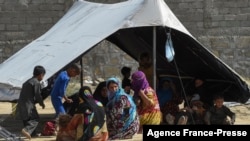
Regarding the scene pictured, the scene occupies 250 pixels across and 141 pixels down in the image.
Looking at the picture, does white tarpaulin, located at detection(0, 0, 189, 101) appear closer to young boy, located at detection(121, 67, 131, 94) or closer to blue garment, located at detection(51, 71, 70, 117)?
blue garment, located at detection(51, 71, 70, 117)

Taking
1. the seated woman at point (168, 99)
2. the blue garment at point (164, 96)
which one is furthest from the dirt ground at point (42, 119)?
the blue garment at point (164, 96)

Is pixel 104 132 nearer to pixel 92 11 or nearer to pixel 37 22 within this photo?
pixel 92 11

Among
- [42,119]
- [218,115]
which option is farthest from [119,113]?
[42,119]

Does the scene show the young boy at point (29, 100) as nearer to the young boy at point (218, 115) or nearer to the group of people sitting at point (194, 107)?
the group of people sitting at point (194, 107)

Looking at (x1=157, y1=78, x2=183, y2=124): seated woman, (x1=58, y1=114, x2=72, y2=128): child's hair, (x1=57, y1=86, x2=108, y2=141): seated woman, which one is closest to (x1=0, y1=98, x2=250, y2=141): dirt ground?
(x1=58, y1=114, x2=72, y2=128): child's hair

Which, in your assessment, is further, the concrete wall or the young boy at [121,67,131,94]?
the concrete wall

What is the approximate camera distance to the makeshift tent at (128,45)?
8602mm

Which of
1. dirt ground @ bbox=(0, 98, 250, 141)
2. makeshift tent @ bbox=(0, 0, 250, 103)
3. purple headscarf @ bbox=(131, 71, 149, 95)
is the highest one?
makeshift tent @ bbox=(0, 0, 250, 103)

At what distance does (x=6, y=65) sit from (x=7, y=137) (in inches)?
122

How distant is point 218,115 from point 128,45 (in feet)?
9.40

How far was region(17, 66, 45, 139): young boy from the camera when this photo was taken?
26.7 ft

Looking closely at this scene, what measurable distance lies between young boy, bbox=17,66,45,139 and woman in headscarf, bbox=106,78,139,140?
0.88 metres

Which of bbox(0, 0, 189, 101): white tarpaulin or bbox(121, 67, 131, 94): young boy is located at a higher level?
bbox(0, 0, 189, 101): white tarpaulin

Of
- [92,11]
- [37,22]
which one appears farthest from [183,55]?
[37,22]
